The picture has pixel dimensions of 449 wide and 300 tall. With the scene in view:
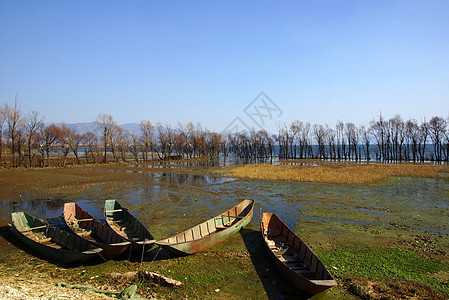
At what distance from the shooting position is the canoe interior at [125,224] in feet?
33.6

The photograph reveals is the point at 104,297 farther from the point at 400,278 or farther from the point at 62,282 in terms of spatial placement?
the point at 400,278

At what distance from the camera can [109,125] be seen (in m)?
61.5

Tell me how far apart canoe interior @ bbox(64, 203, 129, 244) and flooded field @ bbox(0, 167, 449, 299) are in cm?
148

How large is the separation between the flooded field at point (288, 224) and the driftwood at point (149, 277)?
23 centimetres

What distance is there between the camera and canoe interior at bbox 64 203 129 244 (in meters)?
10.1

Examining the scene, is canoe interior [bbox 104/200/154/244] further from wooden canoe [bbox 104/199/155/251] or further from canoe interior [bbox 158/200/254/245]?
canoe interior [bbox 158/200/254/245]

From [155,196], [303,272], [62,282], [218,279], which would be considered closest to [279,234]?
[303,272]

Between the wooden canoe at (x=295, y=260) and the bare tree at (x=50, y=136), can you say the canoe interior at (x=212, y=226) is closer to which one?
the wooden canoe at (x=295, y=260)

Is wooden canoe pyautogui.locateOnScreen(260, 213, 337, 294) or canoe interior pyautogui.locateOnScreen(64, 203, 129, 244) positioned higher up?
canoe interior pyautogui.locateOnScreen(64, 203, 129, 244)

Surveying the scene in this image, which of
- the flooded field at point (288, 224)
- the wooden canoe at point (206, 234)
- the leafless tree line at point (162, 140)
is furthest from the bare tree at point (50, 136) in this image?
the wooden canoe at point (206, 234)

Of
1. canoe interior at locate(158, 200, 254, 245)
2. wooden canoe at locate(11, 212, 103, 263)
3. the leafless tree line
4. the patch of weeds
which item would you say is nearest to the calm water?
canoe interior at locate(158, 200, 254, 245)

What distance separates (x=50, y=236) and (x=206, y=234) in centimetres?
676

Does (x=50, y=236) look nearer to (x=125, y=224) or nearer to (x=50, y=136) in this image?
(x=125, y=224)

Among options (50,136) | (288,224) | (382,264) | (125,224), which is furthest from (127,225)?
(50,136)
